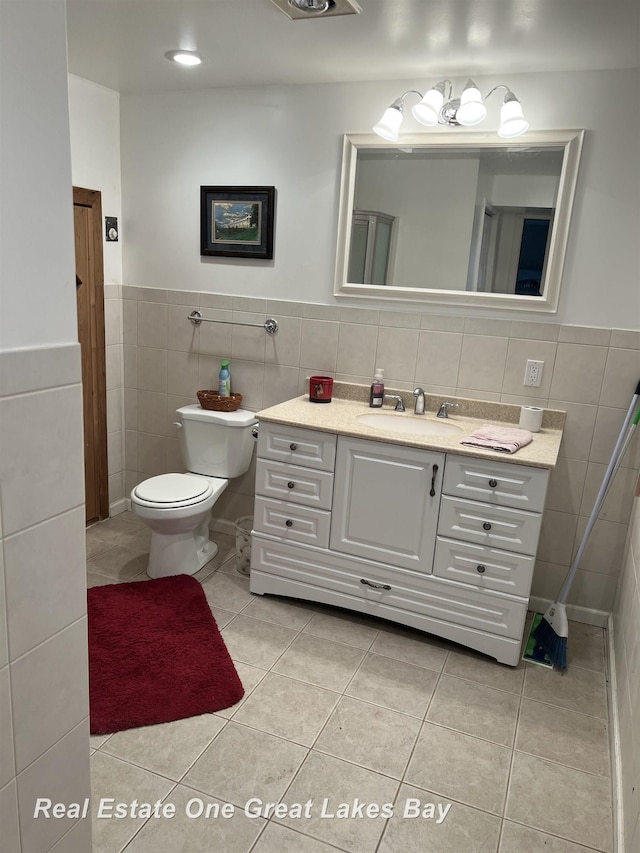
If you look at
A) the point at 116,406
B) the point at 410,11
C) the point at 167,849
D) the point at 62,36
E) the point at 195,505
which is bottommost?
the point at 167,849

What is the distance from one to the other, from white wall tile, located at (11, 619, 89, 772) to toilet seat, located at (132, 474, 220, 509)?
4.89ft

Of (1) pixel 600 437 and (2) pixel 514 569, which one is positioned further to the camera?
(1) pixel 600 437

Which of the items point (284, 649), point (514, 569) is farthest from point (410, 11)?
point (284, 649)

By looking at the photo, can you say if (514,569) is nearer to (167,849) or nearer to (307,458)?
(307,458)

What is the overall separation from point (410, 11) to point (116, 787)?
2528mm

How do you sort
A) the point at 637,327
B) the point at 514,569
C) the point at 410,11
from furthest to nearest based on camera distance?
Result: the point at 637,327 < the point at 514,569 < the point at 410,11

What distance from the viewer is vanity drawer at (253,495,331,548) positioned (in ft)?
8.77

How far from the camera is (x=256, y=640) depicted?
8.36ft

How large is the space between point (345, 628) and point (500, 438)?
1.04 meters

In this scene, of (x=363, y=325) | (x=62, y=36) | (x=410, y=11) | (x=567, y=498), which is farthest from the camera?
(x=363, y=325)

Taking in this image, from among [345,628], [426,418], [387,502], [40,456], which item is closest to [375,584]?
[345,628]

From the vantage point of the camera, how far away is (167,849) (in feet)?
5.35

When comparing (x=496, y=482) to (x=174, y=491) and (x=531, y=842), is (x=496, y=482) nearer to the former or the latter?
(x=531, y=842)

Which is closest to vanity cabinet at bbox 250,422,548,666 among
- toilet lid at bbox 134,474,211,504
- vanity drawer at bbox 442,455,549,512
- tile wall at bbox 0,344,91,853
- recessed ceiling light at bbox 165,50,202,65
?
vanity drawer at bbox 442,455,549,512
